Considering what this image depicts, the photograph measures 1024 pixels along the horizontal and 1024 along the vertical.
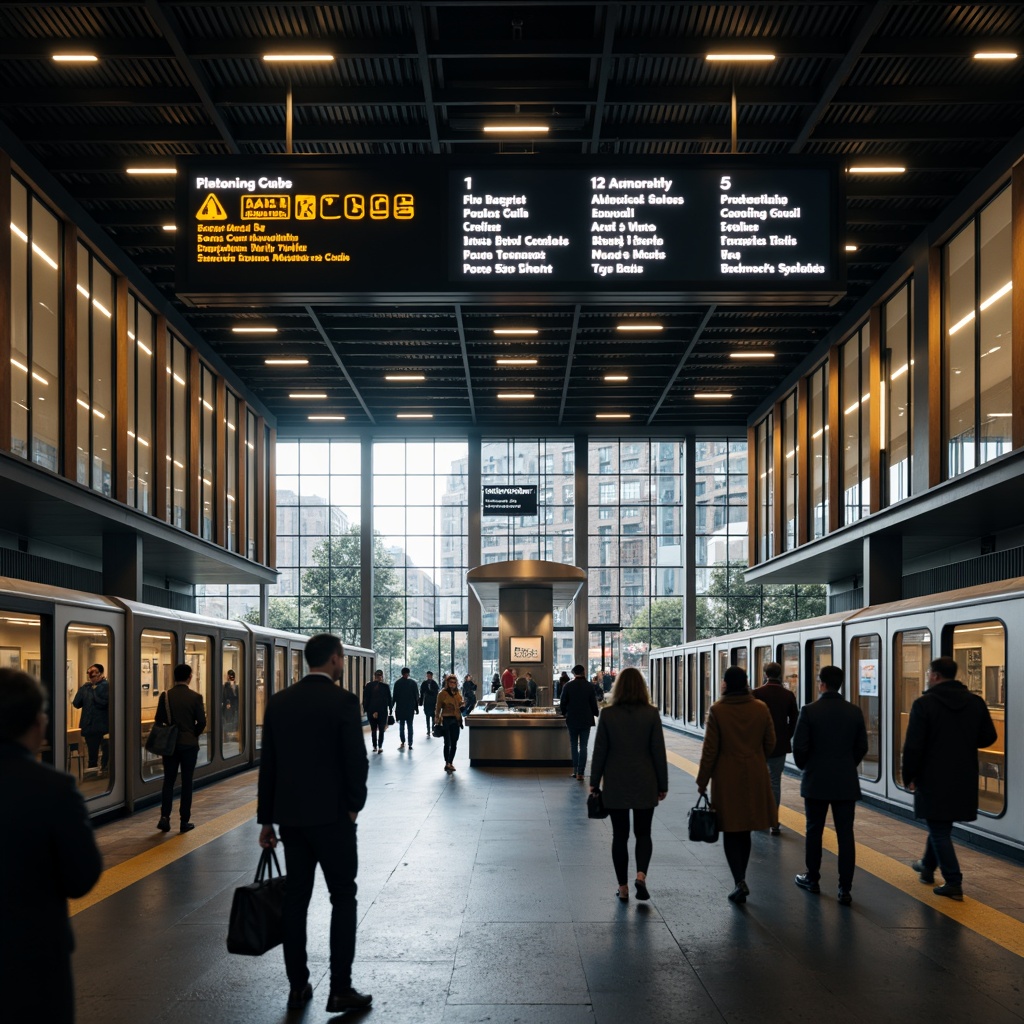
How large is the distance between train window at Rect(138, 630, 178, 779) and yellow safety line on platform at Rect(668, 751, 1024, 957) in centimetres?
Result: 823

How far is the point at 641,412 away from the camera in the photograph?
36.6 meters

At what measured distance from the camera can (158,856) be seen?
10.1 metres

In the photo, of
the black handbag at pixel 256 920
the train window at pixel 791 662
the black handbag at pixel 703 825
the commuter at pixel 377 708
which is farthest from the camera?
the commuter at pixel 377 708

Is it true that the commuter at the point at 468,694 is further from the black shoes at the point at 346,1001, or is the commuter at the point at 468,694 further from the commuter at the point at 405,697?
the black shoes at the point at 346,1001

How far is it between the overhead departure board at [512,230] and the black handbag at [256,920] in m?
4.93

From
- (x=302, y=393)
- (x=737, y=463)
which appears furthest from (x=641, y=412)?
(x=302, y=393)

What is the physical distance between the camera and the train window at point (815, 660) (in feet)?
54.5

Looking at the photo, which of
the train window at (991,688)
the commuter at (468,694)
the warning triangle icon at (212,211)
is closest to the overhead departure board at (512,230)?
the warning triangle icon at (212,211)

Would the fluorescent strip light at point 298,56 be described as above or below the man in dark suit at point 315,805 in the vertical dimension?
above

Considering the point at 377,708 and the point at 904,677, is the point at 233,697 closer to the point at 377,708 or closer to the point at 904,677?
the point at 377,708

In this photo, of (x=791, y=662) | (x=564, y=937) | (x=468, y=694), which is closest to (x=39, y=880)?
(x=564, y=937)

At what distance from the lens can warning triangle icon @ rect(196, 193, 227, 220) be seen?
8852 millimetres

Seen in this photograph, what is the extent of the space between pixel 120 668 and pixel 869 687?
9.44 m

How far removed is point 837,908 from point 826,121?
1094 centimetres
